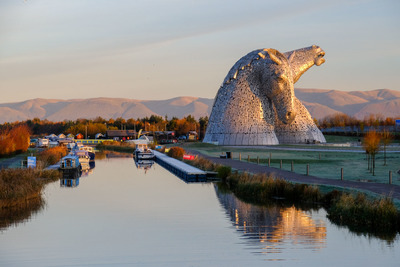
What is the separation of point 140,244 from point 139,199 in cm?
1118

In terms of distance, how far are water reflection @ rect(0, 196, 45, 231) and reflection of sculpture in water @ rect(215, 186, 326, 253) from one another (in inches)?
312

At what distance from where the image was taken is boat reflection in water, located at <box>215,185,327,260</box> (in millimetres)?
16594

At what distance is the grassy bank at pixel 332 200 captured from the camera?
17.8 m

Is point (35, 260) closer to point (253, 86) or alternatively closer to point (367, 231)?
point (367, 231)

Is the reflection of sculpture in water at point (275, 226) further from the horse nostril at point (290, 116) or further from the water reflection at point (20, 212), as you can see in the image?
the horse nostril at point (290, 116)

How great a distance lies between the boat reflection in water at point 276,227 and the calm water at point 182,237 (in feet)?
0.10

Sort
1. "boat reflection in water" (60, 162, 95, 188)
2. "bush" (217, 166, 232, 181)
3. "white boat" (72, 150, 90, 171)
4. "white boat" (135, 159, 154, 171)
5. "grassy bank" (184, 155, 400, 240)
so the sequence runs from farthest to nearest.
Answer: "white boat" (135, 159, 154, 171)
"white boat" (72, 150, 90, 171)
"boat reflection in water" (60, 162, 95, 188)
"bush" (217, 166, 232, 181)
"grassy bank" (184, 155, 400, 240)

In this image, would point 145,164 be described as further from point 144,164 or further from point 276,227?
point 276,227

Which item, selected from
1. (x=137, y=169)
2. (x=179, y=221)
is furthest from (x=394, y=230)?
A: (x=137, y=169)

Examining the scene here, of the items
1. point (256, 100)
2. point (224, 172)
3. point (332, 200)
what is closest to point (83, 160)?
point (224, 172)

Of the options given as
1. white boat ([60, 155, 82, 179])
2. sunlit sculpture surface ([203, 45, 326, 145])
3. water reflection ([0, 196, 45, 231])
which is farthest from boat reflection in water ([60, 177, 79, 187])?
sunlit sculpture surface ([203, 45, 326, 145])

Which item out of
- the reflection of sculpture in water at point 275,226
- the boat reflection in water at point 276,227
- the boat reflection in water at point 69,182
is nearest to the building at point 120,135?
the boat reflection in water at point 69,182

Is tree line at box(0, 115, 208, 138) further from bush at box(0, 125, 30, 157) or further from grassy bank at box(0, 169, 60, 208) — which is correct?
grassy bank at box(0, 169, 60, 208)

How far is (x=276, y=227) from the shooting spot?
63.5 ft
